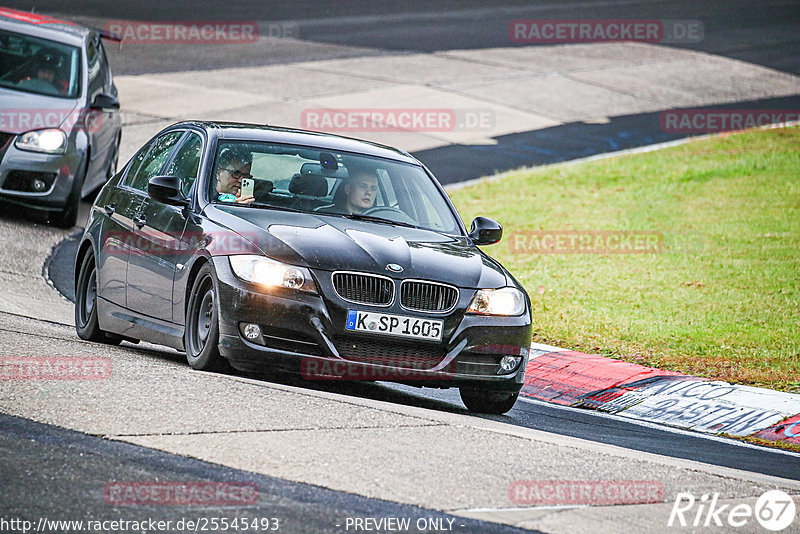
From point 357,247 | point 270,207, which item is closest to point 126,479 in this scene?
point 357,247

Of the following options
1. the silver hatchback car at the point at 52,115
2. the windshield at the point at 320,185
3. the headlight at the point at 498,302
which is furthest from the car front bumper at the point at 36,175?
the headlight at the point at 498,302

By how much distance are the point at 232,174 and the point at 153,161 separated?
1190 mm

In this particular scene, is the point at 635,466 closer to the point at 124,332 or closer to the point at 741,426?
the point at 741,426

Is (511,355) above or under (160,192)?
under

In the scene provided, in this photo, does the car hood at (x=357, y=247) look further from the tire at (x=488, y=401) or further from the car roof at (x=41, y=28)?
the car roof at (x=41, y=28)

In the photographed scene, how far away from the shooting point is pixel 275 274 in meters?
7.68

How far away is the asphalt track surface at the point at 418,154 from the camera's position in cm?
543

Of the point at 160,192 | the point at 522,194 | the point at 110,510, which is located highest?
the point at 160,192

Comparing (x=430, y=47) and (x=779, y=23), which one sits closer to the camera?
(x=430, y=47)

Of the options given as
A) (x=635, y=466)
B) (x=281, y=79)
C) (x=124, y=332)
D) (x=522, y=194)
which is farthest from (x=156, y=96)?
(x=635, y=466)

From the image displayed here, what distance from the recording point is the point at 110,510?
5.12m

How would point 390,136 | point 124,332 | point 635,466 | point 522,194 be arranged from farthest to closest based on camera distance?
1. point 390,136
2. point 522,194
3. point 124,332
4. point 635,466

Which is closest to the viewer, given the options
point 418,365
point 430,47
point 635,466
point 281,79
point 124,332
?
point 635,466

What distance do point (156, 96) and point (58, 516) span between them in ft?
65.0
